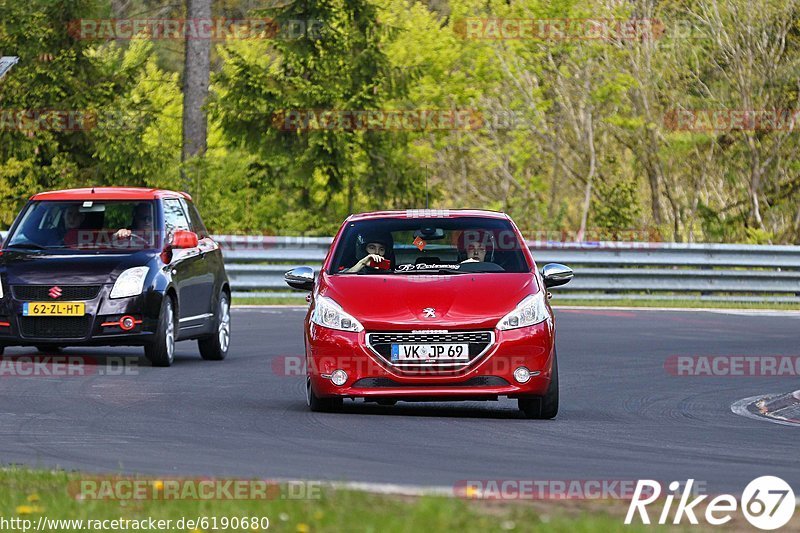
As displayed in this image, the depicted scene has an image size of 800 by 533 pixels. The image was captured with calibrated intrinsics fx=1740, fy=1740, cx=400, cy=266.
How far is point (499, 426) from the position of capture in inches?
485

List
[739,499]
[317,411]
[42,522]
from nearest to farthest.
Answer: [42,522] → [739,499] → [317,411]

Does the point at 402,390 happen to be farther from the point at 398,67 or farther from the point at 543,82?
the point at 543,82

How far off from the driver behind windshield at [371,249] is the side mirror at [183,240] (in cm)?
413

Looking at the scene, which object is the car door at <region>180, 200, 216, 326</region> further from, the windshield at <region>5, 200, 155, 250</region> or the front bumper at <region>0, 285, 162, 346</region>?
the front bumper at <region>0, 285, 162, 346</region>

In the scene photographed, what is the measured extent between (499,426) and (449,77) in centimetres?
3258

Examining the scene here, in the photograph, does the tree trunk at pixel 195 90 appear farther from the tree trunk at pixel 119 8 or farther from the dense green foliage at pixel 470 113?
the tree trunk at pixel 119 8

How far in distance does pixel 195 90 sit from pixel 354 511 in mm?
31698

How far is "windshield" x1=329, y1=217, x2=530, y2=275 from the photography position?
1364 cm

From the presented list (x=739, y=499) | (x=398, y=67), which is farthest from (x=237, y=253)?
(x=739, y=499)

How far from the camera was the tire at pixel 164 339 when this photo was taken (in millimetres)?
17328
